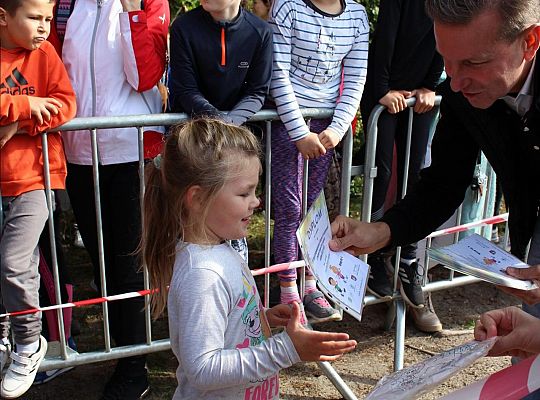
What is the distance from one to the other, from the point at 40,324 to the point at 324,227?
1780mm

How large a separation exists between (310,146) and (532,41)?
1798 mm

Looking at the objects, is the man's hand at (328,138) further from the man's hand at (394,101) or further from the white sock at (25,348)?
the white sock at (25,348)

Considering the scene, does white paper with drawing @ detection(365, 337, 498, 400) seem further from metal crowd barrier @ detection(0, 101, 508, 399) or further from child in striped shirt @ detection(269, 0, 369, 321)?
child in striped shirt @ detection(269, 0, 369, 321)

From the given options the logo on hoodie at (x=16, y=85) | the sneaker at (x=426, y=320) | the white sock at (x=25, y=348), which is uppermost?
the logo on hoodie at (x=16, y=85)

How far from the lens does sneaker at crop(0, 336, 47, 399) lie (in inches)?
144

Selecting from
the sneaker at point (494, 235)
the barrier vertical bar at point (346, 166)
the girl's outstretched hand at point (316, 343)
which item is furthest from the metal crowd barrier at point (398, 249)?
the girl's outstretched hand at point (316, 343)

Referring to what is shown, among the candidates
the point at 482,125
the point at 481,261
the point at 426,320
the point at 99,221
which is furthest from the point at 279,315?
the point at 426,320

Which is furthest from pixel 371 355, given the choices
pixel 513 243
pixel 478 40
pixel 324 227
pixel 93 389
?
pixel 478 40

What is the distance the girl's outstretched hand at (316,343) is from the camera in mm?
2289

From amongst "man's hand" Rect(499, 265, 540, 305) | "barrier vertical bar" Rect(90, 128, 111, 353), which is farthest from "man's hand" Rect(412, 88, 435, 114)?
"man's hand" Rect(499, 265, 540, 305)

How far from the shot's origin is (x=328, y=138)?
13.4 ft

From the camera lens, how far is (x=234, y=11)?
156 inches

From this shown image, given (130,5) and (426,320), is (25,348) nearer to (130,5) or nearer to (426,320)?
(130,5)

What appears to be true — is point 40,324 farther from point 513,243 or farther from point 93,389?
point 513,243
